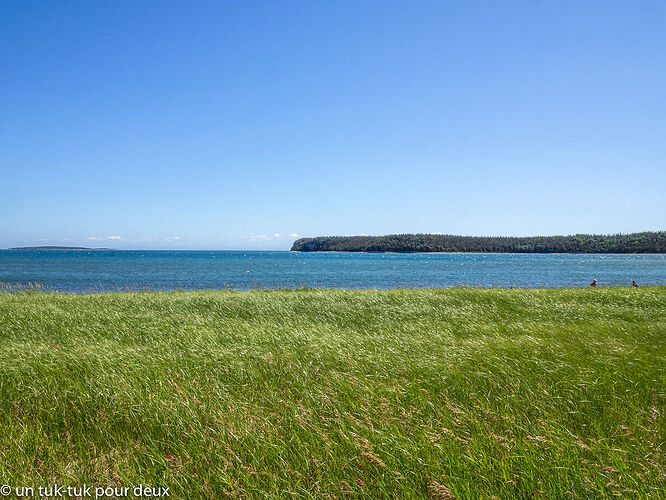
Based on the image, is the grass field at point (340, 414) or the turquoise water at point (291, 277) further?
the turquoise water at point (291, 277)

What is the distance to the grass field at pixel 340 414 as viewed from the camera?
3.03m

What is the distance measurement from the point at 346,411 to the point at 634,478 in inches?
110

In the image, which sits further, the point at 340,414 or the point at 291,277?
the point at 291,277

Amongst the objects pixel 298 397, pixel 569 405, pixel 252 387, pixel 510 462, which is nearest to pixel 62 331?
pixel 252 387

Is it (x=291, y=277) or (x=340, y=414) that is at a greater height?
(x=340, y=414)

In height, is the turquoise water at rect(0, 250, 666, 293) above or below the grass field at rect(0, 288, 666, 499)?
below

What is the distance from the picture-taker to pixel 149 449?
3.69m

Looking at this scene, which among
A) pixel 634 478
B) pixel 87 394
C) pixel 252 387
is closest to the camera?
pixel 634 478

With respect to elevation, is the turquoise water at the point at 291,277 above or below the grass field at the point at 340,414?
below

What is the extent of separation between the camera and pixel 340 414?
4.23 m

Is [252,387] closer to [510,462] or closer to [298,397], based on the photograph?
[298,397]

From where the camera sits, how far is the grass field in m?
3.03

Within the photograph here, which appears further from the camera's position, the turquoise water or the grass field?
the turquoise water

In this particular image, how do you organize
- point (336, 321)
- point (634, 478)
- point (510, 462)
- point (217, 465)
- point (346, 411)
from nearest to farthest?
point (634, 478) < point (510, 462) < point (217, 465) < point (346, 411) < point (336, 321)
